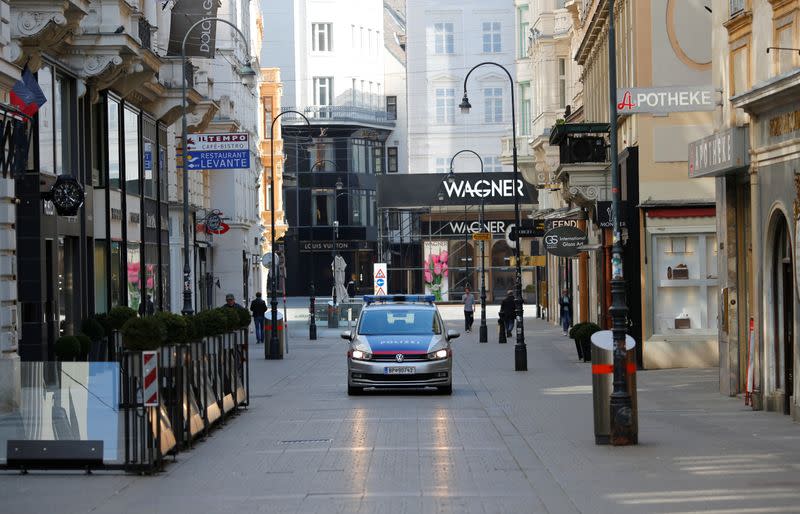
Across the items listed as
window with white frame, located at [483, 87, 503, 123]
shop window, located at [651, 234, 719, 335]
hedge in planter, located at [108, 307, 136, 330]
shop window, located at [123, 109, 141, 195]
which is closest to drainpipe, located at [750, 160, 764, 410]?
shop window, located at [651, 234, 719, 335]

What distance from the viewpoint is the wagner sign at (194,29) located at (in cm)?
4241

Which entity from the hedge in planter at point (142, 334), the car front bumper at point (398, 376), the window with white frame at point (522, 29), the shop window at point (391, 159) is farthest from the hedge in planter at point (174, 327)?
the shop window at point (391, 159)

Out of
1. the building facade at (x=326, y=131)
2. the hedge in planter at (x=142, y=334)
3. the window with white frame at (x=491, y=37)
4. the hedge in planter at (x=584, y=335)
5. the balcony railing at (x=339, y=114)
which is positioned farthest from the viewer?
the balcony railing at (x=339, y=114)

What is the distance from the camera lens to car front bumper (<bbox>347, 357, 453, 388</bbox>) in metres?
26.2

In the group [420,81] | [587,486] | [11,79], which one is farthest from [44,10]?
[420,81]

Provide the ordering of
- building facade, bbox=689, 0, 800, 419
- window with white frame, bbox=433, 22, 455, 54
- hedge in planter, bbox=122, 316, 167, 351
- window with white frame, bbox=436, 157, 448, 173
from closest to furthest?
hedge in planter, bbox=122, 316, 167, 351, building facade, bbox=689, 0, 800, 419, window with white frame, bbox=433, 22, 455, 54, window with white frame, bbox=436, 157, 448, 173

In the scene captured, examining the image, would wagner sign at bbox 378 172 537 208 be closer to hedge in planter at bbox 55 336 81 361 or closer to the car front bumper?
the car front bumper

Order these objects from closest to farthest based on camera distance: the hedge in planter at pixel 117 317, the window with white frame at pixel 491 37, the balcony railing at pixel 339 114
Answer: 1. the hedge in planter at pixel 117 317
2. the window with white frame at pixel 491 37
3. the balcony railing at pixel 339 114

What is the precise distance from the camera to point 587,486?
46.0 feet

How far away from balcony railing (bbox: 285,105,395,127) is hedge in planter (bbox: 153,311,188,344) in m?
89.3

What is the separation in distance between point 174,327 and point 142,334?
66.2 inches

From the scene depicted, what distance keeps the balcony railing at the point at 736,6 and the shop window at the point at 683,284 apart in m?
9.75

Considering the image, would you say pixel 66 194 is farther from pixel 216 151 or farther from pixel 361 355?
pixel 216 151

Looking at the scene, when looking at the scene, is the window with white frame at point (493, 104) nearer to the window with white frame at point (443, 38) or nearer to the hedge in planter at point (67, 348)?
the window with white frame at point (443, 38)
